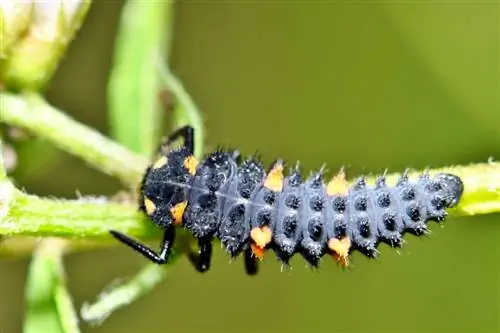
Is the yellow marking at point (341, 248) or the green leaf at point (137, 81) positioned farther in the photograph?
the green leaf at point (137, 81)

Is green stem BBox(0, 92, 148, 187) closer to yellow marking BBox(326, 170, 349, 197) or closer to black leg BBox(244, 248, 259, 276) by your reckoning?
black leg BBox(244, 248, 259, 276)

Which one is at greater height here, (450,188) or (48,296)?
(450,188)

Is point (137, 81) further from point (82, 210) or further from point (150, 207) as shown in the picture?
point (82, 210)

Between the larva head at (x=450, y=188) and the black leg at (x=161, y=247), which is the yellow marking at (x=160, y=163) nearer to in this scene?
the black leg at (x=161, y=247)

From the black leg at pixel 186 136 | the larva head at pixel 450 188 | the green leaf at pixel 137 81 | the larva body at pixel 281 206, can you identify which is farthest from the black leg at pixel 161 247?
the larva head at pixel 450 188

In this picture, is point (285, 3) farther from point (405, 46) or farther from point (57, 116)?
point (57, 116)

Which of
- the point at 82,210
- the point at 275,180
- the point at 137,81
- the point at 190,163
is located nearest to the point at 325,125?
the point at 137,81
